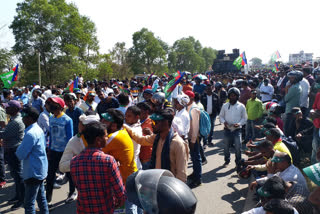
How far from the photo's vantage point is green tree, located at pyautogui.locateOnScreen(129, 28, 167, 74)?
62.2 meters

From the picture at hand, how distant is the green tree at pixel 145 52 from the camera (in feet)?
204

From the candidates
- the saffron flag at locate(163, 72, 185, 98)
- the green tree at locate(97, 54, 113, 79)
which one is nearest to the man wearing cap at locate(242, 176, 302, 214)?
the saffron flag at locate(163, 72, 185, 98)

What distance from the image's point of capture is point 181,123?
4.62 metres

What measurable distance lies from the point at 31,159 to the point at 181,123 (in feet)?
7.63

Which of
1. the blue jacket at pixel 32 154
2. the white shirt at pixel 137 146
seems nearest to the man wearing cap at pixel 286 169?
the white shirt at pixel 137 146

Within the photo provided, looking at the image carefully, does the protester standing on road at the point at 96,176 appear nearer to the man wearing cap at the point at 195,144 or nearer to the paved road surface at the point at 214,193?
the paved road surface at the point at 214,193

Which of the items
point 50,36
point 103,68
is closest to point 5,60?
point 50,36

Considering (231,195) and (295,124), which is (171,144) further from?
(295,124)

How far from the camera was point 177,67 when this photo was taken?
75.0 m

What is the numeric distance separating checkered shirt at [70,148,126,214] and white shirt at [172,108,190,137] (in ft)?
6.53

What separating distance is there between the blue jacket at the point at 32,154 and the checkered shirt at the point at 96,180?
136 centimetres

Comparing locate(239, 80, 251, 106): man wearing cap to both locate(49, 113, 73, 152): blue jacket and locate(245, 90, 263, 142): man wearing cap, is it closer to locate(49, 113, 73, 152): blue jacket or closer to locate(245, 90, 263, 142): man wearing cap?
locate(245, 90, 263, 142): man wearing cap

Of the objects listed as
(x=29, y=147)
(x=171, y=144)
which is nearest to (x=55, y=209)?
(x=29, y=147)

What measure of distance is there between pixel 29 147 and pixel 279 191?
121 inches
